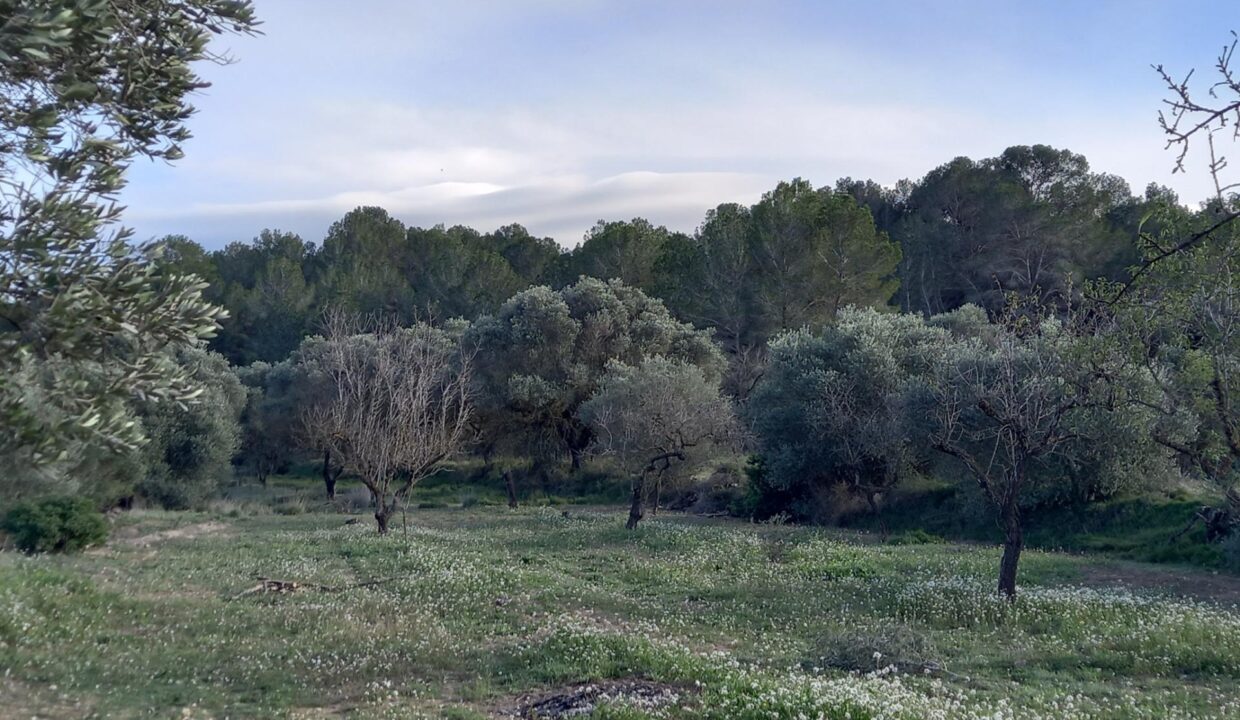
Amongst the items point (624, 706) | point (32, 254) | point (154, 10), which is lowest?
point (624, 706)

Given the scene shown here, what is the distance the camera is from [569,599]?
15.8m

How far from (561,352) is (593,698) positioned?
3978 centimetres

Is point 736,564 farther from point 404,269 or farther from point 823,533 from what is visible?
point 404,269

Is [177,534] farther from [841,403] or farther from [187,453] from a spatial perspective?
[841,403]

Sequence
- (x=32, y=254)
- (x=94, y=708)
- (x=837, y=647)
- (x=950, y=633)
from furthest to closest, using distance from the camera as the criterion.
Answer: (x=950, y=633)
(x=837, y=647)
(x=94, y=708)
(x=32, y=254)

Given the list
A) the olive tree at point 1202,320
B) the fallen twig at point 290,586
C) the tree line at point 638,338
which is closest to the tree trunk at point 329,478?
the tree line at point 638,338

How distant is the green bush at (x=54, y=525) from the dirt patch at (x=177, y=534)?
195 centimetres

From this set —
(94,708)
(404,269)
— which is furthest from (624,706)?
(404,269)

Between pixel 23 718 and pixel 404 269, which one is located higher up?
pixel 404 269

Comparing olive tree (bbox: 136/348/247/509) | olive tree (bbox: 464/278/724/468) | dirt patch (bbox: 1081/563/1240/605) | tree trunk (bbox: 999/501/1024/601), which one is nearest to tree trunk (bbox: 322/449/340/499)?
olive tree (bbox: 136/348/247/509)

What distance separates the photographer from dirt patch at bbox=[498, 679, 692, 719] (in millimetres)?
8922

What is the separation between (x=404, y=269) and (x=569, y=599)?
61.8m

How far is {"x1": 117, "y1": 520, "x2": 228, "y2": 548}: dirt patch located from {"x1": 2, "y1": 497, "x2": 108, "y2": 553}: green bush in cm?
195

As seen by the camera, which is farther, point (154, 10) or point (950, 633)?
point (950, 633)
